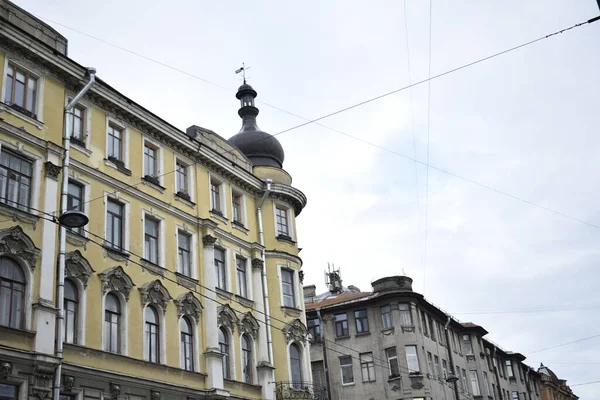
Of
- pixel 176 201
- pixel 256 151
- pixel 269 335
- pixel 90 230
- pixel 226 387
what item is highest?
pixel 256 151

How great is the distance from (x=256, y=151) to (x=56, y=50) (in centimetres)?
1385

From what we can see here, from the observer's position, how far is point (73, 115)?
79.9 ft

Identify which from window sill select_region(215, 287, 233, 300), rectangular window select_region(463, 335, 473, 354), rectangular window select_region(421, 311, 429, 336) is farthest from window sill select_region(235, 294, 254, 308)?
rectangular window select_region(463, 335, 473, 354)

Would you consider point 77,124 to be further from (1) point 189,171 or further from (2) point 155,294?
(2) point 155,294

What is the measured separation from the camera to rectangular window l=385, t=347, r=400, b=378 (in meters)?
47.1

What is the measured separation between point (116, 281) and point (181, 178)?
6.69 meters

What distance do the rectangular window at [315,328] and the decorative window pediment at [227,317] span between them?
22.3 metres

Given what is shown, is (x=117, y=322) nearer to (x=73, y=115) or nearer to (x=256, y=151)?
(x=73, y=115)

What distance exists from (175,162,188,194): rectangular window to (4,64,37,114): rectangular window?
7301 mm

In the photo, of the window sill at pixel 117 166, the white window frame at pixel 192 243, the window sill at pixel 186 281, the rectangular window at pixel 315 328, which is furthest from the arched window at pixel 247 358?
the rectangular window at pixel 315 328

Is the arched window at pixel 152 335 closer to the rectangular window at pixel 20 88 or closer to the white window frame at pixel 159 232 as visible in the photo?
the white window frame at pixel 159 232

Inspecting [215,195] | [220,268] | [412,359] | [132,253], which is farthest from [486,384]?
[132,253]

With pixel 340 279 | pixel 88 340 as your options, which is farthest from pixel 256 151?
pixel 340 279

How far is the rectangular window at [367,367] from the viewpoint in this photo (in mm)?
47969
